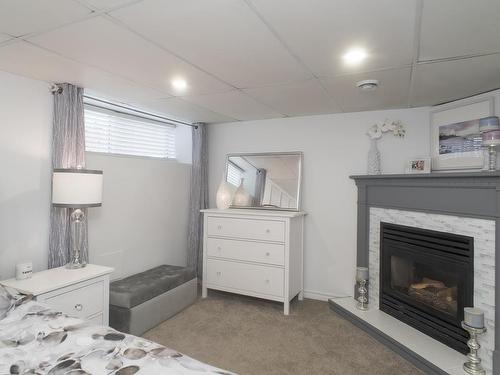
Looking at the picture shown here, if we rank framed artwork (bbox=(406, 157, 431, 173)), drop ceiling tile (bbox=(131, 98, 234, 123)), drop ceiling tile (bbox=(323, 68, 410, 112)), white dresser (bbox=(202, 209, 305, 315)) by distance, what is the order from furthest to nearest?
1. white dresser (bbox=(202, 209, 305, 315))
2. drop ceiling tile (bbox=(131, 98, 234, 123))
3. framed artwork (bbox=(406, 157, 431, 173))
4. drop ceiling tile (bbox=(323, 68, 410, 112))

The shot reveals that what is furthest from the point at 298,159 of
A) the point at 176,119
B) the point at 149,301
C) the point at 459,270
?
the point at 149,301

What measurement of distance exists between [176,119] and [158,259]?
172cm

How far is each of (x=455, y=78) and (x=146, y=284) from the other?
3.03 m

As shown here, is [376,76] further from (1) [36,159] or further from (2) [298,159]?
(1) [36,159]

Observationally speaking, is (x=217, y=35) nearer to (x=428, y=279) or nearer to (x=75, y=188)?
(x=75, y=188)

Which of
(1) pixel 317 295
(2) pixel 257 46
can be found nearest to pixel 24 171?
(2) pixel 257 46

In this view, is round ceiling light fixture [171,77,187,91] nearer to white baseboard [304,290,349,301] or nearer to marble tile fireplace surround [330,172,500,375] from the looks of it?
marble tile fireplace surround [330,172,500,375]

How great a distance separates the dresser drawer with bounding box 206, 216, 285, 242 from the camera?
10.5 feet

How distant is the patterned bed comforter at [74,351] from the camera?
1111mm

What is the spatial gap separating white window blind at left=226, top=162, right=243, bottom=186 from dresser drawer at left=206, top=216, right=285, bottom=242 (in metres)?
0.60

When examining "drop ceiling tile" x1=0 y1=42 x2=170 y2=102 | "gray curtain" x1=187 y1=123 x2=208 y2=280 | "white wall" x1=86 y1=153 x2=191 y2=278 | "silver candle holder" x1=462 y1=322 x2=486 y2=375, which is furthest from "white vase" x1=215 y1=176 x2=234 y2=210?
"silver candle holder" x1=462 y1=322 x2=486 y2=375

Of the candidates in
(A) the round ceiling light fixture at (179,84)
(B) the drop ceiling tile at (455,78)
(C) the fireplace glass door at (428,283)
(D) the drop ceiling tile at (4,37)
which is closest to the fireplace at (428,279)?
(C) the fireplace glass door at (428,283)

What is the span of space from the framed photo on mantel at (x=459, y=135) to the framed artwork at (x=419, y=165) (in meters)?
0.09

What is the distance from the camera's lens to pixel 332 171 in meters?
3.52
